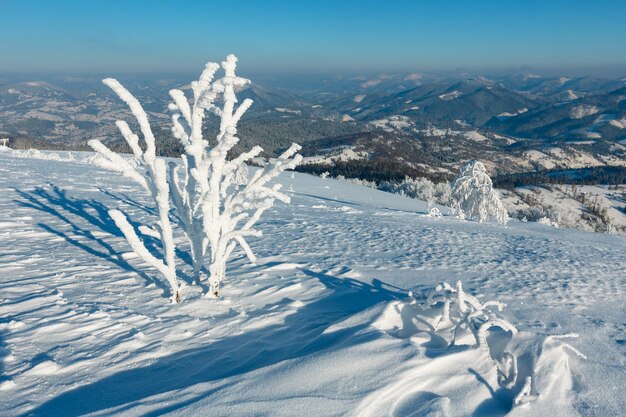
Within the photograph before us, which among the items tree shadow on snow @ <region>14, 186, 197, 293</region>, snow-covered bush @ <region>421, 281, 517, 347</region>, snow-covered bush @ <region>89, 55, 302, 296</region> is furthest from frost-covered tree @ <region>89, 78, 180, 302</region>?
snow-covered bush @ <region>421, 281, 517, 347</region>

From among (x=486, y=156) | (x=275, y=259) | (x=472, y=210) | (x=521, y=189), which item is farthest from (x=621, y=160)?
(x=275, y=259)

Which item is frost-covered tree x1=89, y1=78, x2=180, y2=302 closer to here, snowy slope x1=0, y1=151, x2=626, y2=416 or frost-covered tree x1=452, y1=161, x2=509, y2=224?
snowy slope x1=0, y1=151, x2=626, y2=416

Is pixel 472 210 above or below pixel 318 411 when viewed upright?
below

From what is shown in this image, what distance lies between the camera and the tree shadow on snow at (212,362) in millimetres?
3451

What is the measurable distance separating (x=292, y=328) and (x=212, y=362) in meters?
1.21

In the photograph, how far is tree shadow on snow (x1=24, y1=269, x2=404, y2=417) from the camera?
3451mm

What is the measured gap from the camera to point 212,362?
4.30m

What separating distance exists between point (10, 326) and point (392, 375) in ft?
14.6

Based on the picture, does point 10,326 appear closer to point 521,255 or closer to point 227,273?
point 227,273

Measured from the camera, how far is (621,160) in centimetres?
19400

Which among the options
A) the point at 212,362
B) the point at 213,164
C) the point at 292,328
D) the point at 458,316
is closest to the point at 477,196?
the point at 458,316

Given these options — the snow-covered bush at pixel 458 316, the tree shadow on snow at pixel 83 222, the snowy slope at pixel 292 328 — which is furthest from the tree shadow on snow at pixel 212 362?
the tree shadow on snow at pixel 83 222

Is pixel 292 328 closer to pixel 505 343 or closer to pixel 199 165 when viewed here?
pixel 505 343

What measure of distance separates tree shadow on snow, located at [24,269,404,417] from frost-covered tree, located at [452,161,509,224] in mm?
14104
